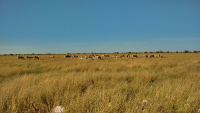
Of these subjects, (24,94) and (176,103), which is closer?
(176,103)

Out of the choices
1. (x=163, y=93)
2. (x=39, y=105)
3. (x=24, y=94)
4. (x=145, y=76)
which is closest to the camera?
(x=39, y=105)

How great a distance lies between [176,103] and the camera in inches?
108

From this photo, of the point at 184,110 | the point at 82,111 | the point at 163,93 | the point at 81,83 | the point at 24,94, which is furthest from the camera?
the point at 81,83

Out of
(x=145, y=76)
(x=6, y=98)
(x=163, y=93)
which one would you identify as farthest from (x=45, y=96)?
(x=145, y=76)

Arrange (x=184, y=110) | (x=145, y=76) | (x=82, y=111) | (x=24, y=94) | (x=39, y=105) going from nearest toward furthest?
1. (x=82, y=111)
2. (x=184, y=110)
3. (x=39, y=105)
4. (x=24, y=94)
5. (x=145, y=76)

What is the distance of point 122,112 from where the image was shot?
7.82 feet

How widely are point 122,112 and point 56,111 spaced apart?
155 cm

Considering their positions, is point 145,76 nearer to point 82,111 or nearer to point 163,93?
point 163,93

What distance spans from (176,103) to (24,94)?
438cm

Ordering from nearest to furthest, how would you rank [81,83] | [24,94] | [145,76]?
[24,94] → [81,83] → [145,76]

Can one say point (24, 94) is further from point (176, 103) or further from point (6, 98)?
point (176, 103)

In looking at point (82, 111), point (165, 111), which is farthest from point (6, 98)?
point (165, 111)

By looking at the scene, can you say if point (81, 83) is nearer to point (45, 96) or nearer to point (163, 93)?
point (45, 96)

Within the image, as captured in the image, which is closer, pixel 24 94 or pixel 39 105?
pixel 39 105
